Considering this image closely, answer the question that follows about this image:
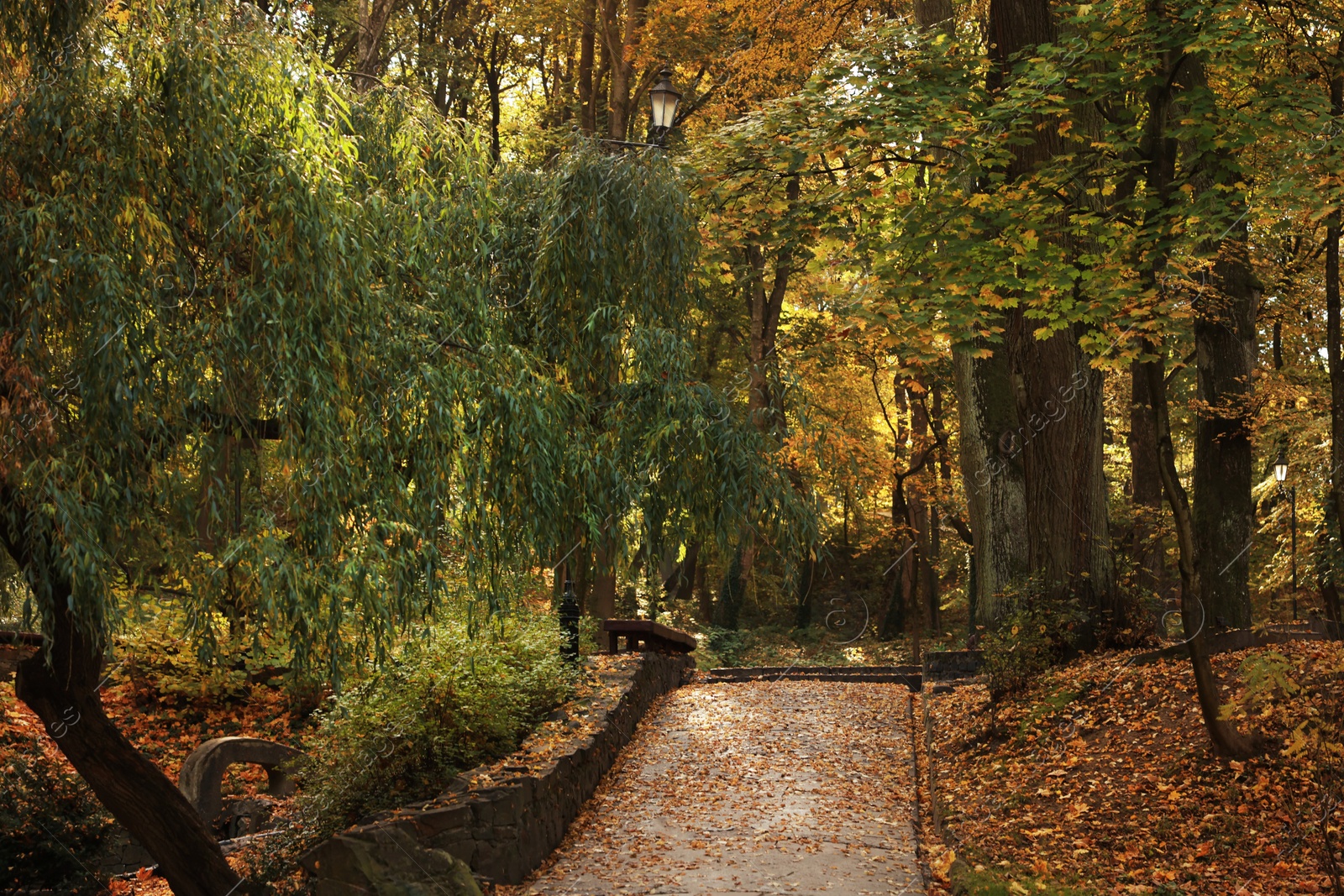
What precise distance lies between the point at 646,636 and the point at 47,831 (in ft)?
27.5

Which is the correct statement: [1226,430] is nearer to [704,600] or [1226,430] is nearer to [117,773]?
[117,773]

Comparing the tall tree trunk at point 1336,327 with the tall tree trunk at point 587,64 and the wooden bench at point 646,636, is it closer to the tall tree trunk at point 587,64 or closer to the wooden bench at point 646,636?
the wooden bench at point 646,636

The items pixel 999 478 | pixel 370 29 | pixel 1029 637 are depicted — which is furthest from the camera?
pixel 370 29

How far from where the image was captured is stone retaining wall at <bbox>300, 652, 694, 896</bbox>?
6211mm

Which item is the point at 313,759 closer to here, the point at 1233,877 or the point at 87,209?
the point at 87,209

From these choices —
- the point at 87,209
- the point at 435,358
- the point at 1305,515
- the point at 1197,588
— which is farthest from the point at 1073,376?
the point at 1305,515

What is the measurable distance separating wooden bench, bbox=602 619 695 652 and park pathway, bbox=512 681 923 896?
108cm

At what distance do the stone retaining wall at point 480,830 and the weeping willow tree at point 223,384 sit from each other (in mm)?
1047

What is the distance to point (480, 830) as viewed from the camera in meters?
7.05

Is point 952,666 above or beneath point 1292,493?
beneath

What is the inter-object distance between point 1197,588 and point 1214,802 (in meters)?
1.46

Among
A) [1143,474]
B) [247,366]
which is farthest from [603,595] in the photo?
[247,366]

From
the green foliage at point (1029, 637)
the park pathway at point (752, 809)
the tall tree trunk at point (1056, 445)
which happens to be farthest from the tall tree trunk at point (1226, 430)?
the park pathway at point (752, 809)

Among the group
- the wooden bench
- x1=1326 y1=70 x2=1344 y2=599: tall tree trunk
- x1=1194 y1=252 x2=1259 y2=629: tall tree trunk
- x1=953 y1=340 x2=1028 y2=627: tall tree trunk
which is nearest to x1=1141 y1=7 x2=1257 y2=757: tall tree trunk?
x1=1326 y1=70 x2=1344 y2=599: tall tree trunk
